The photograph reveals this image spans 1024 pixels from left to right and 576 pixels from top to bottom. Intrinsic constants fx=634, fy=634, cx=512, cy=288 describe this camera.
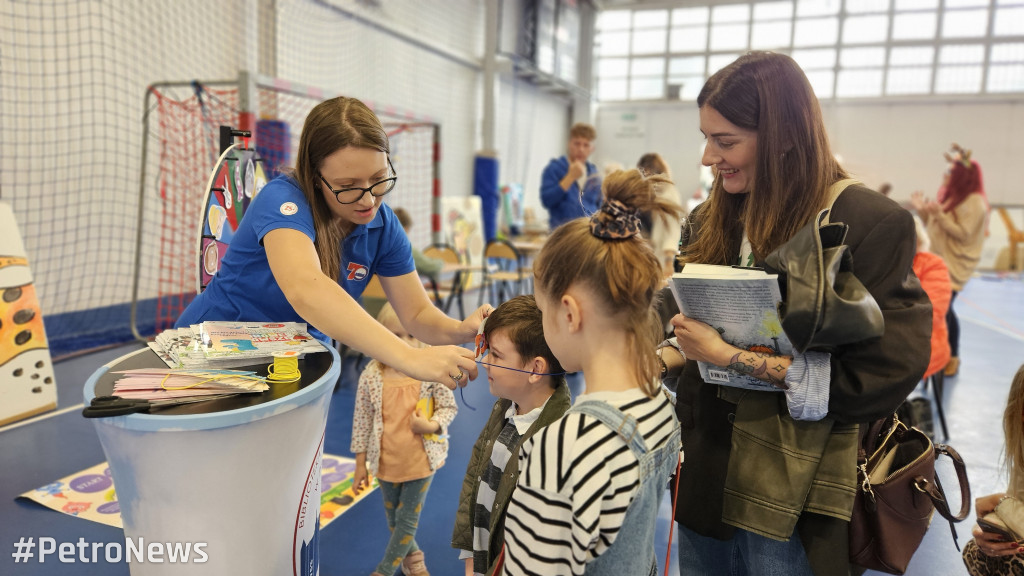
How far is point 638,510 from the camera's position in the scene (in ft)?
3.24

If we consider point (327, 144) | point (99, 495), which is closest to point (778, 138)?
point (327, 144)

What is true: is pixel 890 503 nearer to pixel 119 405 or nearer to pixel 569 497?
pixel 569 497

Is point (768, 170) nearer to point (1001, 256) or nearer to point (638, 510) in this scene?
point (638, 510)

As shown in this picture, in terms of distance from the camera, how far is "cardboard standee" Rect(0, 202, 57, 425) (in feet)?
10.4

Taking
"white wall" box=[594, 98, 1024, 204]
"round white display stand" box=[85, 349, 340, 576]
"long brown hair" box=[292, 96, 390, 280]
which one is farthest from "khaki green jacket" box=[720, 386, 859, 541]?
"white wall" box=[594, 98, 1024, 204]

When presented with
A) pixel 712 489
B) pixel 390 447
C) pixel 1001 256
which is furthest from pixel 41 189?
pixel 1001 256

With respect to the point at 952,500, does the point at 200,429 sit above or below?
above

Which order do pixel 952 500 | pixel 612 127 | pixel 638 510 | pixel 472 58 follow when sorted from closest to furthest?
pixel 638 510, pixel 952 500, pixel 472 58, pixel 612 127

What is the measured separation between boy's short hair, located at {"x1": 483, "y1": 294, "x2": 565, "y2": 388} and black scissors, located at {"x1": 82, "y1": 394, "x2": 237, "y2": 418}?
62 cm

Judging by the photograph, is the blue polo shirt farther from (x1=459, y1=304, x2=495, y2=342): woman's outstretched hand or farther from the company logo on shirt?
(x1=459, y1=304, x2=495, y2=342): woman's outstretched hand

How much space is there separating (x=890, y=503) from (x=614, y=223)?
74 cm

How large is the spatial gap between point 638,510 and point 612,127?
15588mm

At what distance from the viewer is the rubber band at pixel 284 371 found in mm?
1275

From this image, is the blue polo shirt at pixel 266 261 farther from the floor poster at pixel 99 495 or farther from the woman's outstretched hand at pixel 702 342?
the floor poster at pixel 99 495
